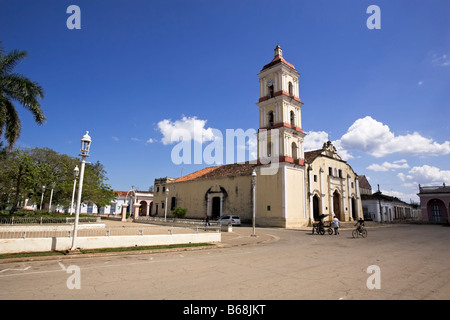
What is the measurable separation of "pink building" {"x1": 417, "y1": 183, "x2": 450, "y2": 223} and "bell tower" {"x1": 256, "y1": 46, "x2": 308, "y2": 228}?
2902 cm

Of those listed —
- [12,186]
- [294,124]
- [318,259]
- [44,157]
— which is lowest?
[318,259]

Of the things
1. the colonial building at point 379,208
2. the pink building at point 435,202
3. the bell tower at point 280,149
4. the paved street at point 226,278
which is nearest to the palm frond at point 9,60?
the paved street at point 226,278

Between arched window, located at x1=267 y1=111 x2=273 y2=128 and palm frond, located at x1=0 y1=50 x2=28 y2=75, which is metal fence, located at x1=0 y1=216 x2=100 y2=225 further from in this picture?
arched window, located at x1=267 y1=111 x2=273 y2=128

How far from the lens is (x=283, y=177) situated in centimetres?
2736

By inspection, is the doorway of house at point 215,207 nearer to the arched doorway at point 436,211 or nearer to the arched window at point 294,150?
the arched window at point 294,150

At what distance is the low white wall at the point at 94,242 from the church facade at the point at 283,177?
1186 centimetres

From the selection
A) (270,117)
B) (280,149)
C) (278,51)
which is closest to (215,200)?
(280,149)

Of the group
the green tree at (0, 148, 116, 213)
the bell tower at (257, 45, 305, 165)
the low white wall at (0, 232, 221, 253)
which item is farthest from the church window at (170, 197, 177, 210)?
the low white wall at (0, 232, 221, 253)
